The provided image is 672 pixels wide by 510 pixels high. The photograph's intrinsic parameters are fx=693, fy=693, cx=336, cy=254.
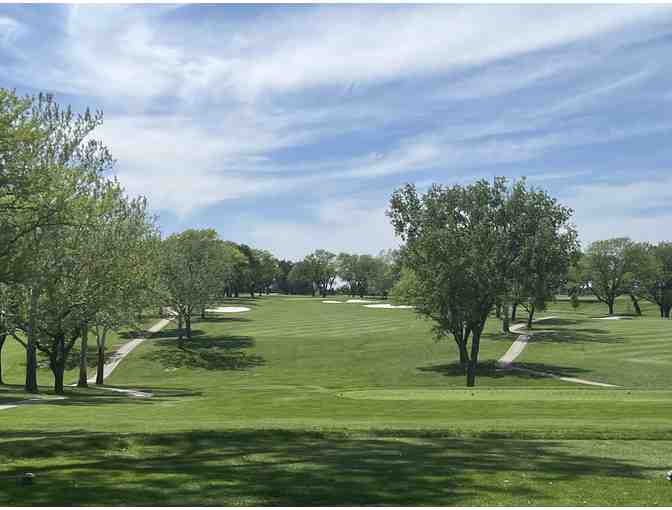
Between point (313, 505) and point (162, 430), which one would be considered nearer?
point (313, 505)

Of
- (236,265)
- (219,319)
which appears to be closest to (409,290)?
(219,319)

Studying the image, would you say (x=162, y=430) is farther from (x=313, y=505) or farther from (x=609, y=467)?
(x=609, y=467)

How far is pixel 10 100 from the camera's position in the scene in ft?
71.6

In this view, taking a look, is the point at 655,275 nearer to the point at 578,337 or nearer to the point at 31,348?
the point at 578,337

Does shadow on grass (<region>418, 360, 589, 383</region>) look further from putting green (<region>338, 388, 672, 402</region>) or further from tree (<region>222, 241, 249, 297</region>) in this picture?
tree (<region>222, 241, 249, 297</region>)

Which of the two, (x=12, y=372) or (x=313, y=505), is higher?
(x=313, y=505)

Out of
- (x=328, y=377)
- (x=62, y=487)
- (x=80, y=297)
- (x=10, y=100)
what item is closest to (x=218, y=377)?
(x=328, y=377)

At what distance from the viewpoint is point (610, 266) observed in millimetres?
138125

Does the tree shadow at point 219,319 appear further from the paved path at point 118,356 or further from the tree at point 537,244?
the tree at point 537,244

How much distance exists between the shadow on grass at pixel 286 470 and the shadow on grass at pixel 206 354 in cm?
5884

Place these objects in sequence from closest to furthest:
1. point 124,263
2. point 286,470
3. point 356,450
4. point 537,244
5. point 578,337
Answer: point 286,470, point 356,450, point 124,263, point 537,244, point 578,337

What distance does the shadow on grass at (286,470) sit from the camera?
34.9 feet

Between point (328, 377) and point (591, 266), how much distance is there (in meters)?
88.5

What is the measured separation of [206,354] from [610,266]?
90.8m
